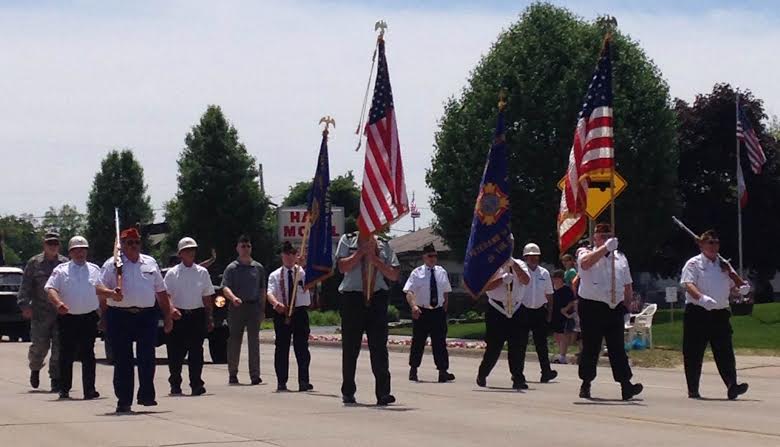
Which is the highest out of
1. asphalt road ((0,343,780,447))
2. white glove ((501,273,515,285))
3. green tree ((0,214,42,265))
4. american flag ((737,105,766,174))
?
green tree ((0,214,42,265))

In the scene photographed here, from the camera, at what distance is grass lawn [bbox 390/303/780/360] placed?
2444cm

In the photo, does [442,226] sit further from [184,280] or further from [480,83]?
[184,280]

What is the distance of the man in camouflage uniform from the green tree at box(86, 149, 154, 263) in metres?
74.9

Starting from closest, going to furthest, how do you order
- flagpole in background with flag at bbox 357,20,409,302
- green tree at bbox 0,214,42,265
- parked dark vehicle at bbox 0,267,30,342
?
flagpole in background with flag at bbox 357,20,409,302
parked dark vehicle at bbox 0,267,30,342
green tree at bbox 0,214,42,265

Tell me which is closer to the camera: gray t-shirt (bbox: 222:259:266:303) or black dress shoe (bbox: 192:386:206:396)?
black dress shoe (bbox: 192:386:206:396)

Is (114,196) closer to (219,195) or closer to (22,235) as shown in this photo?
(219,195)

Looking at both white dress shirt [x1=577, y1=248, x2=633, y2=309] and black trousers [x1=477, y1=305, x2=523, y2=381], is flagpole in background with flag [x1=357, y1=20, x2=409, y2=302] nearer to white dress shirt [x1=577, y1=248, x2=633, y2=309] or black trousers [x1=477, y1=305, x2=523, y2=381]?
white dress shirt [x1=577, y1=248, x2=633, y2=309]

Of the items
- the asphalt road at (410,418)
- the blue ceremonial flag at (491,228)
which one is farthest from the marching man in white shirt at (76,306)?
the blue ceremonial flag at (491,228)

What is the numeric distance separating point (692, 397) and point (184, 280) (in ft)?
20.4

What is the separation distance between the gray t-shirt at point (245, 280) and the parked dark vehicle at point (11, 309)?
1999cm

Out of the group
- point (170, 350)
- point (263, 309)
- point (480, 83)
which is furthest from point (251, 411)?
point (480, 83)

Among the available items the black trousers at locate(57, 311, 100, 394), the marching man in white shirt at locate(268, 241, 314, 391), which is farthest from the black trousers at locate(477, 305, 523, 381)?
the black trousers at locate(57, 311, 100, 394)

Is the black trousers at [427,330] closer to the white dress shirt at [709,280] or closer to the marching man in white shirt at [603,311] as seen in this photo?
the marching man in white shirt at [603,311]

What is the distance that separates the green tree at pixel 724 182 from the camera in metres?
60.6
